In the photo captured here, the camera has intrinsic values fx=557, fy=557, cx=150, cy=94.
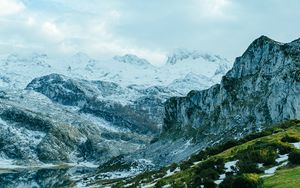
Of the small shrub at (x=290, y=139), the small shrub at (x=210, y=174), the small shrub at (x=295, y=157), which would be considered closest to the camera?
the small shrub at (x=295, y=157)

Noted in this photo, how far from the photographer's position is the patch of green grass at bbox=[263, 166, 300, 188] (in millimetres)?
32816

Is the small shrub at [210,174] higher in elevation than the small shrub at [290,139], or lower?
lower

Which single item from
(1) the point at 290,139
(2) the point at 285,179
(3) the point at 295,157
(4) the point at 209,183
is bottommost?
(2) the point at 285,179

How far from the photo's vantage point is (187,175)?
52.9 metres

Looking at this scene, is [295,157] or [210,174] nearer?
[295,157]

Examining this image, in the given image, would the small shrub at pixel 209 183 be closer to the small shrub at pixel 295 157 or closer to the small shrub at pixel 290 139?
the small shrub at pixel 295 157

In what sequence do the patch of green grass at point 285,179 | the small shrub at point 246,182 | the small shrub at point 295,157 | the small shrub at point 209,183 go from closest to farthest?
the patch of green grass at point 285,179 < the small shrub at point 246,182 < the small shrub at point 209,183 < the small shrub at point 295,157

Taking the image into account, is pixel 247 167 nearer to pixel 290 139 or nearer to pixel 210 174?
pixel 210 174

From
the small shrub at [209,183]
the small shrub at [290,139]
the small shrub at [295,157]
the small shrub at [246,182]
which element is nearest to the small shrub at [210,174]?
the small shrub at [209,183]

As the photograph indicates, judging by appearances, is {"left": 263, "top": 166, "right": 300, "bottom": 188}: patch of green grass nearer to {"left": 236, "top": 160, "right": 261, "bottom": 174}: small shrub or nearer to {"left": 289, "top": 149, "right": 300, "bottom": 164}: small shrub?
{"left": 289, "top": 149, "right": 300, "bottom": 164}: small shrub

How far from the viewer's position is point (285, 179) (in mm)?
34969

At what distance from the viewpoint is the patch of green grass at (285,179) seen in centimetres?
3282

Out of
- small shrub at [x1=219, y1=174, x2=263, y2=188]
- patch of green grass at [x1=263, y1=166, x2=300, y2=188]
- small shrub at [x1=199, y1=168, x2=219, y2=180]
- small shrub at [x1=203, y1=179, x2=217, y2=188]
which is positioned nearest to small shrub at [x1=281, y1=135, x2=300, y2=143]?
small shrub at [x1=199, y1=168, x2=219, y2=180]

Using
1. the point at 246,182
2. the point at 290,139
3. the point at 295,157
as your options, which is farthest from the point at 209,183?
the point at 290,139
